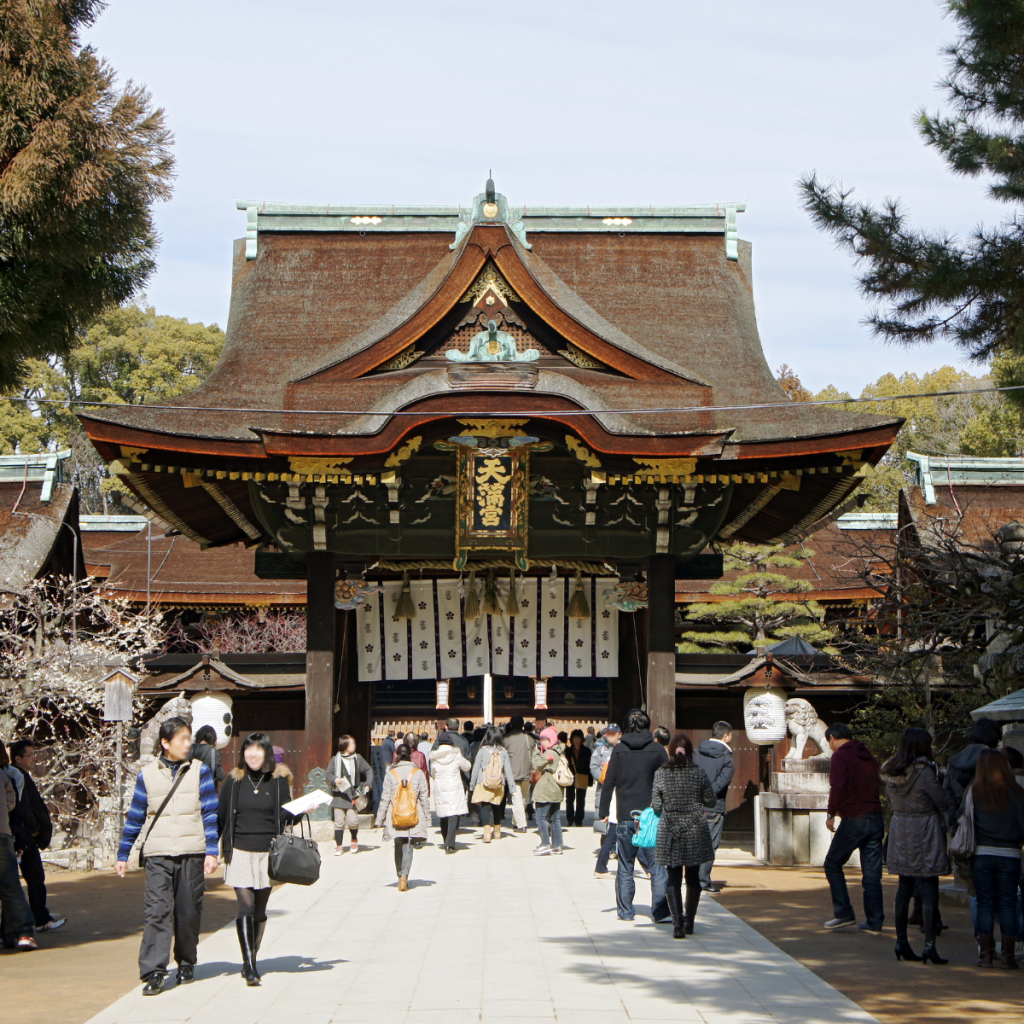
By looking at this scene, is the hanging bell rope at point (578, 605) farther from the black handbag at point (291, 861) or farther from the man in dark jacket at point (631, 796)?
the black handbag at point (291, 861)

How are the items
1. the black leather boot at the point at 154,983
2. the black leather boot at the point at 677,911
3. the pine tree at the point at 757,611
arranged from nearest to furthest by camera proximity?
1. the black leather boot at the point at 154,983
2. the black leather boot at the point at 677,911
3. the pine tree at the point at 757,611

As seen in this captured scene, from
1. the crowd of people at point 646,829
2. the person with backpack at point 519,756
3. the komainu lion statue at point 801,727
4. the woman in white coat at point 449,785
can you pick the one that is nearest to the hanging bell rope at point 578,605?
the person with backpack at point 519,756

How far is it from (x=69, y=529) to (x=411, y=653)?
7232mm

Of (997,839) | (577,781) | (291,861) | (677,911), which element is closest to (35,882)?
(291,861)

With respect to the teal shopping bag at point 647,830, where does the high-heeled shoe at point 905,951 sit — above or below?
below

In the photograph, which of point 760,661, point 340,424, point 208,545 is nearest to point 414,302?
point 340,424

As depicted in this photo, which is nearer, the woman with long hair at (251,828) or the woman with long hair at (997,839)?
the woman with long hair at (251,828)

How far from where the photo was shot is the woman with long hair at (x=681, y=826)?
8906 millimetres

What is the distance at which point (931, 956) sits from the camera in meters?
8.12

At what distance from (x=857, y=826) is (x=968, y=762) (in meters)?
1.26

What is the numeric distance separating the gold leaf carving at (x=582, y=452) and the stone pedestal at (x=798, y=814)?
4.22m

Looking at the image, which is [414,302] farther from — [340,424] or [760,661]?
[760,661]

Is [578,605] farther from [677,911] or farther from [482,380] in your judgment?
[677,911]

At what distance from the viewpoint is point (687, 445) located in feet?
46.6
